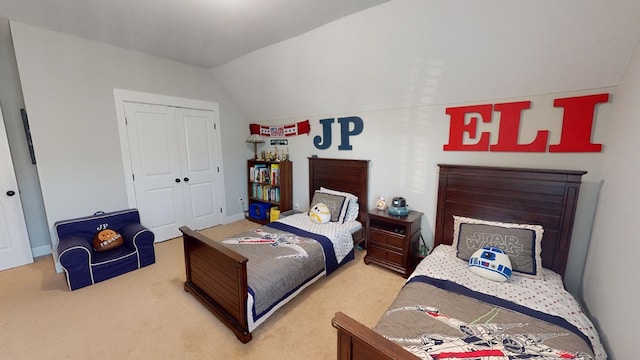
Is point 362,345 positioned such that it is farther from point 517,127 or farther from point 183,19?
point 183,19

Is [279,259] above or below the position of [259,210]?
above

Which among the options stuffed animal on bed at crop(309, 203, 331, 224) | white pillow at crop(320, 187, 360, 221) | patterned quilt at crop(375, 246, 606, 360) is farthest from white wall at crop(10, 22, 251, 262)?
patterned quilt at crop(375, 246, 606, 360)

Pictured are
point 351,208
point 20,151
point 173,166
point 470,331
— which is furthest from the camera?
point 173,166

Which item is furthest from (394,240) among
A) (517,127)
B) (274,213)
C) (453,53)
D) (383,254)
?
(274,213)

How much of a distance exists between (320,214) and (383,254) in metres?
0.88

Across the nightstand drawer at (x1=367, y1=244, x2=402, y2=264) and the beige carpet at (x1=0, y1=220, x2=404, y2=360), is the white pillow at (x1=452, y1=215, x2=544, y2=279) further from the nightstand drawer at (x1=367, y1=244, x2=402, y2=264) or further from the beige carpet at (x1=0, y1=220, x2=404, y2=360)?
the beige carpet at (x1=0, y1=220, x2=404, y2=360)

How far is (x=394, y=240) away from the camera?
261 centimetres

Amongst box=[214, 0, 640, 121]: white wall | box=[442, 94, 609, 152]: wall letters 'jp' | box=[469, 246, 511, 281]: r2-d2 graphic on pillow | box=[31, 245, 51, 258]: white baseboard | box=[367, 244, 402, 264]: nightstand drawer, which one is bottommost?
box=[31, 245, 51, 258]: white baseboard

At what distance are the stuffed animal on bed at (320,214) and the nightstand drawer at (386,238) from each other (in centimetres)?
58

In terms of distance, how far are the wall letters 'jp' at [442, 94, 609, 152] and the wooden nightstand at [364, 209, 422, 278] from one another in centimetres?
92

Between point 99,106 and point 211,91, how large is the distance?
144cm

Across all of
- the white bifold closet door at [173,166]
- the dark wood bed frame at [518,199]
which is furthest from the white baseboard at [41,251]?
the dark wood bed frame at [518,199]

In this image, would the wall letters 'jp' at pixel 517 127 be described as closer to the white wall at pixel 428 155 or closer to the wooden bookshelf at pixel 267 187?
the white wall at pixel 428 155

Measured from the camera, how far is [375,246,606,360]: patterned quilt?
3.82 feet
